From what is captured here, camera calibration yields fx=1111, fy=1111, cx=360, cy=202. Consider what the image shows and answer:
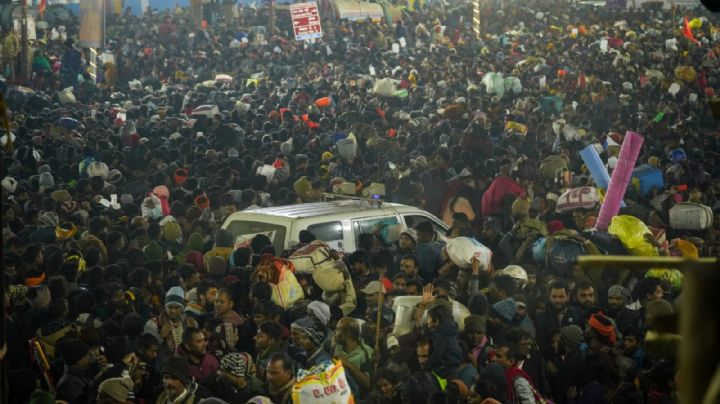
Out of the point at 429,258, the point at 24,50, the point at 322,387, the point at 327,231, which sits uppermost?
the point at 322,387

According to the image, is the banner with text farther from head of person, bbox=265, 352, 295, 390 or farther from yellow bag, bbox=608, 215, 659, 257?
head of person, bbox=265, 352, 295, 390

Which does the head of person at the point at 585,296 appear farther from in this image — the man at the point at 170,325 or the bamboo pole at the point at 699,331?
the bamboo pole at the point at 699,331

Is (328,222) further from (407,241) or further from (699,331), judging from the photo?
(699,331)

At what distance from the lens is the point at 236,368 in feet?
21.5

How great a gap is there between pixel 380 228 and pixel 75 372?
444 centimetres

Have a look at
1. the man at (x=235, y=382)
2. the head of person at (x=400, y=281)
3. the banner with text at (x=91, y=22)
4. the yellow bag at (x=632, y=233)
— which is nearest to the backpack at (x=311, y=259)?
the head of person at (x=400, y=281)

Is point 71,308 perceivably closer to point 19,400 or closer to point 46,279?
point 46,279

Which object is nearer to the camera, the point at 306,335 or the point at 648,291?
the point at 306,335

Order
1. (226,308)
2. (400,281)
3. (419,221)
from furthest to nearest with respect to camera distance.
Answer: (419,221) → (400,281) → (226,308)

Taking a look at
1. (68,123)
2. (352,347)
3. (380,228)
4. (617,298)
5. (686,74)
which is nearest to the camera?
(352,347)

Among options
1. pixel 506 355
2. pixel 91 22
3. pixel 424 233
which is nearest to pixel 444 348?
pixel 506 355

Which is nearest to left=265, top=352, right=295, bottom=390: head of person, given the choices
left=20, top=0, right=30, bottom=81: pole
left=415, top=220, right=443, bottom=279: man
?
left=415, top=220, right=443, bottom=279: man

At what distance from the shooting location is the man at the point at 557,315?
7.37m

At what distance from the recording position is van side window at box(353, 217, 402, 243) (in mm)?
10289
